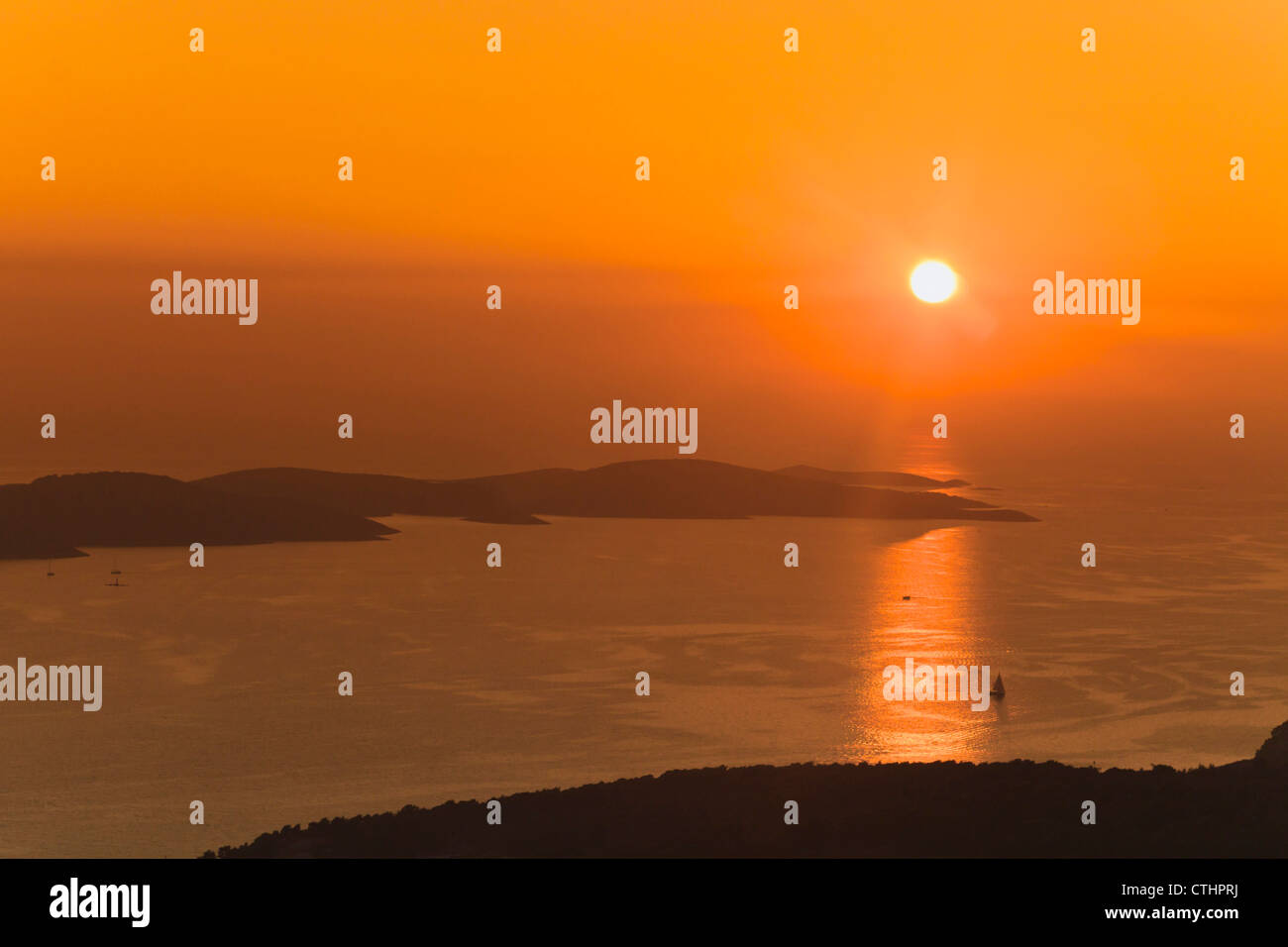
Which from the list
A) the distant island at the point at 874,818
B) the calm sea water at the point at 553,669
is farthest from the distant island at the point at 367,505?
the distant island at the point at 874,818

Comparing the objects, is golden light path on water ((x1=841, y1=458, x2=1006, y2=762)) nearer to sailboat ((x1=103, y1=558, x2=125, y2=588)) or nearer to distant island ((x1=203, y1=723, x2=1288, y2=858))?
distant island ((x1=203, y1=723, x2=1288, y2=858))

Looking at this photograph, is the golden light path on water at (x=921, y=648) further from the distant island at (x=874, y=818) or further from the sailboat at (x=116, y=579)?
the sailboat at (x=116, y=579)

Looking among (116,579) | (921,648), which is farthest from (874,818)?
(116,579)

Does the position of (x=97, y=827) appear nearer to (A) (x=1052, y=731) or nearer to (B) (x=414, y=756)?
(B) (x=414, y=756)

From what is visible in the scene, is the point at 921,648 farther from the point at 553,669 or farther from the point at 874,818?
the point at 874,818

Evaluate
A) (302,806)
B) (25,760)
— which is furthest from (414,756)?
(25,760)

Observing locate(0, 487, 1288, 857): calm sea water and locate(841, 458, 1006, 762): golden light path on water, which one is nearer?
locate(0, 487, 1288, 857): calm sea water

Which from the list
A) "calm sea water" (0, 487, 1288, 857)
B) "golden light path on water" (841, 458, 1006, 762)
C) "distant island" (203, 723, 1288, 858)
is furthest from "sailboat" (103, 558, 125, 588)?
"distant island" (203, 723, 1288, 858)
